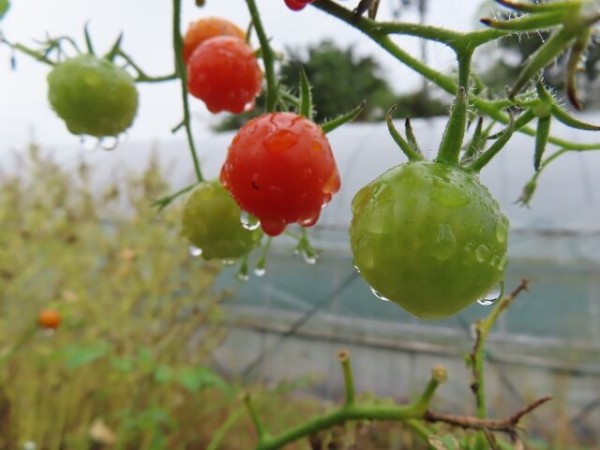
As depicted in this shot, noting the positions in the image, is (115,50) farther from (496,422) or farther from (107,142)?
(496,422)

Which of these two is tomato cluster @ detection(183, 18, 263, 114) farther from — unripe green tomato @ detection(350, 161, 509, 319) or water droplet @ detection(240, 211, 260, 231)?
unripe green tomato @ detection(350, 161, 509, 319)

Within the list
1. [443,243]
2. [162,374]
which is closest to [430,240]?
[443,243]

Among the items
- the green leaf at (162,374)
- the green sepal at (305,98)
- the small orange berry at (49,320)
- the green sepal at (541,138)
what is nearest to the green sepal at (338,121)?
the green sepal at (305,98)

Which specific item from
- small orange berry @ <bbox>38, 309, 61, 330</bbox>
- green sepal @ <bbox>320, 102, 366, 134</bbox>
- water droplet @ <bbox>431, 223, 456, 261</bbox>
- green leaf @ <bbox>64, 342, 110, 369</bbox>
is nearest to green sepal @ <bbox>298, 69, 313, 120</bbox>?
green sepal @ <bbox>320, 102, 366, 134</bbox>

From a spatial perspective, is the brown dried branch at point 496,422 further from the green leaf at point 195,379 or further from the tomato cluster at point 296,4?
the green leaf at point 195,379

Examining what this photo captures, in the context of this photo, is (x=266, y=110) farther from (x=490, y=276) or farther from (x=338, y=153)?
(x=338, y=153)

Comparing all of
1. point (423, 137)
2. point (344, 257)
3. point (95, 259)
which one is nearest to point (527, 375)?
point (344, 257)
